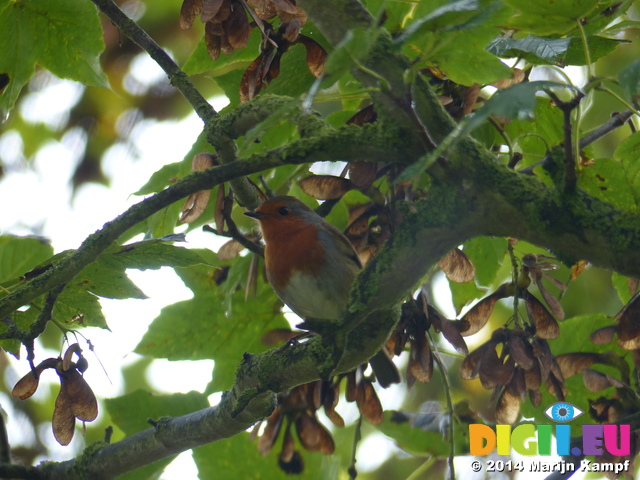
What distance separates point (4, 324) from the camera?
6.62 ft

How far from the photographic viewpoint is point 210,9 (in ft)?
6.07

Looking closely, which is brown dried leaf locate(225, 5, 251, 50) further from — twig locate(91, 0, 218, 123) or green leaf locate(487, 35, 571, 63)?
green leaf locate(487, 35, 571, 63)

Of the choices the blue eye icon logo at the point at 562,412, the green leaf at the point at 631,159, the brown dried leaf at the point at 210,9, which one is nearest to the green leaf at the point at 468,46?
the green leaf at the point at 631,159

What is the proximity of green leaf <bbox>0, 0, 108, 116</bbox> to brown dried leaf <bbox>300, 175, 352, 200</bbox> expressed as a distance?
2.75ft

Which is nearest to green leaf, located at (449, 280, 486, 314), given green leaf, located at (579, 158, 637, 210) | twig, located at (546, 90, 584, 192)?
green leaf, located at (579, 158, 637, 210)

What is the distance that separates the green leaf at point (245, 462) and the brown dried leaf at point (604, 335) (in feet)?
3.50

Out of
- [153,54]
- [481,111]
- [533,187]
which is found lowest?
[481,111]

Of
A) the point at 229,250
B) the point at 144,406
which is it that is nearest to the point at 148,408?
the point at 144,406

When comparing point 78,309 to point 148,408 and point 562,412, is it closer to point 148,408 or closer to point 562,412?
point 148,408

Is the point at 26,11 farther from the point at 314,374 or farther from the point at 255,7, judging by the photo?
the point at 314,374

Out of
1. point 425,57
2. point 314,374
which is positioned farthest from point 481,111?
point 314,374

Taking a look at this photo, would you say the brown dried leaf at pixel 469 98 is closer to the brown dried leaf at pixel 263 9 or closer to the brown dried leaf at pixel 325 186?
the brown dried leaf at pixel 325 186

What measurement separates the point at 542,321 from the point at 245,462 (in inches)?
49.4

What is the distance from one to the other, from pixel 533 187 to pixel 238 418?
3.78 ft
